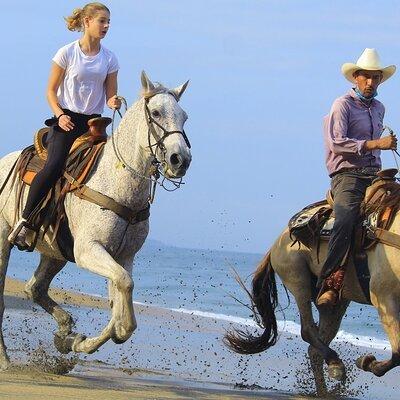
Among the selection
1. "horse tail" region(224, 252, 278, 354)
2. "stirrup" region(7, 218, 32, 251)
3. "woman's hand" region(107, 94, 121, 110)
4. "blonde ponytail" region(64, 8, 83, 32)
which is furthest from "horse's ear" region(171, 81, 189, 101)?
"horse tail" region(224, 252, 278, 354)

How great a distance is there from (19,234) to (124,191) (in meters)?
1.28

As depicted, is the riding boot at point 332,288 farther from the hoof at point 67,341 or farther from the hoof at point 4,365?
the hoof at point 4,365

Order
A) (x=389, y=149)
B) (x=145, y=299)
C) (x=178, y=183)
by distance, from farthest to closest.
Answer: (x=145, y=299) → (x=389, y=149) → (x=178, y=183)

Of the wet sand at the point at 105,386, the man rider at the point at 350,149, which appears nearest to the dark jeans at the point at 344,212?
the man rider at the point at 350,149

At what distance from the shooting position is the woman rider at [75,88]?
932 cm

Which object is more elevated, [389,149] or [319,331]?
[389,149]

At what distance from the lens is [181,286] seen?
37.2 metres

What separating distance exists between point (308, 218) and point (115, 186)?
190 centimetres

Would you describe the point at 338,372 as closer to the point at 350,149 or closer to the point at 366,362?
the point at 366,362

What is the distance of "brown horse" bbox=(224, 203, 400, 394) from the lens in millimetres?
9094

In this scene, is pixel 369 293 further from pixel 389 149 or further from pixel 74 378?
pixel 74 378

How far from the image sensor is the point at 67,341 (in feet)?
30.5

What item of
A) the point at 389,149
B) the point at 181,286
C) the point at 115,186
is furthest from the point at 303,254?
the point at 181,286

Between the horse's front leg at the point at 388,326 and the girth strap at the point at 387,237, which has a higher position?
the girth strap at the point at 387,237
